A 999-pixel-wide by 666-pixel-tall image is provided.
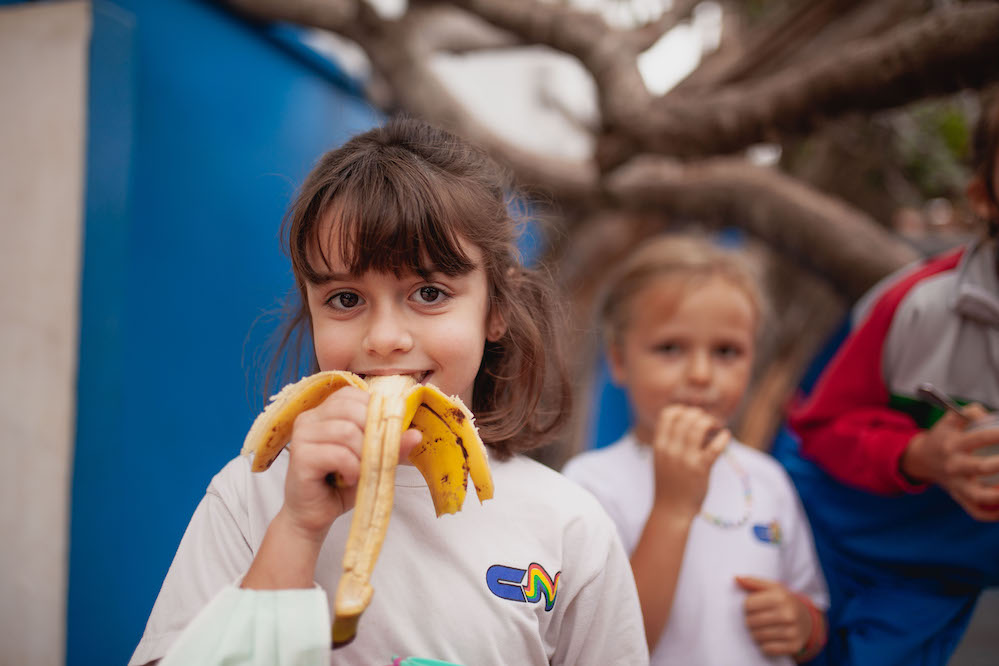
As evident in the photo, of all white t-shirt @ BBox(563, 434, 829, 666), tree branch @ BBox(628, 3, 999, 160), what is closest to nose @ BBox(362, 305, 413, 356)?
white t-shirt @ BBox(563, 434, 829, 666)

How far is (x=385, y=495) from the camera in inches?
38.2

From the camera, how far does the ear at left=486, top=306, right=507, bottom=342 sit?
1.39 metres

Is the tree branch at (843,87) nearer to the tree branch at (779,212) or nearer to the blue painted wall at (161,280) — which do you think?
the tree branch at (779,212)

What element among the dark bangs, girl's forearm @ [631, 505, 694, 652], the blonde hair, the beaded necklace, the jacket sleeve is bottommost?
girl's forearm @ [631, 505, 694, 652]

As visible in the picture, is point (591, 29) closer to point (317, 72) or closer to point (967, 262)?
point (317, 72)

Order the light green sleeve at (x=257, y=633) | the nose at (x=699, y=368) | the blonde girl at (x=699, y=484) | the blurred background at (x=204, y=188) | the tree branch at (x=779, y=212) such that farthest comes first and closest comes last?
the tree branch at (x=779, y=212), the blurred background at (x=204, y=188), the nose at (x=699, y=368), the blonde girl at (x=699, y=484), the light green sleeve at (x=257, y=633)

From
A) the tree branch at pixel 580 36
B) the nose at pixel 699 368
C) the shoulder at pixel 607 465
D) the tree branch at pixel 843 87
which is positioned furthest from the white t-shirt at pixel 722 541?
the tree branch at pixel 580 36

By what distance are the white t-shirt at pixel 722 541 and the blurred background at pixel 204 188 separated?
597mm

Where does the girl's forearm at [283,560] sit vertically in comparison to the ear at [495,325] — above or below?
below

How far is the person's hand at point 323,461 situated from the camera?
0.98 m

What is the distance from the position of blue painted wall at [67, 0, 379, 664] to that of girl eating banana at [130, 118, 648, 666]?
22.3 inches

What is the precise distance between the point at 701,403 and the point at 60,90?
2.01 meters

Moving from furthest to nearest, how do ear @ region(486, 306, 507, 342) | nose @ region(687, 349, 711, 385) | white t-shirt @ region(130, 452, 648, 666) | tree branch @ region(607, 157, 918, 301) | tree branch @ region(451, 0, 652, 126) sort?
1. tree branch @ region(607, 157, 918, 301)
2. tree branch @ region(451, 0, 652, 126)
3. nose @ region(687, 349, 711, 385)
4. ear @ region(486, 306, 507, 342)
5. white t-shirt @ region(130, 452, 648, 666)

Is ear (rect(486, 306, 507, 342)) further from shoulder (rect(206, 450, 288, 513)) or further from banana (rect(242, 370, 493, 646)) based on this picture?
shoulder (rect(206, 450, 288, 513))
